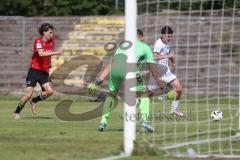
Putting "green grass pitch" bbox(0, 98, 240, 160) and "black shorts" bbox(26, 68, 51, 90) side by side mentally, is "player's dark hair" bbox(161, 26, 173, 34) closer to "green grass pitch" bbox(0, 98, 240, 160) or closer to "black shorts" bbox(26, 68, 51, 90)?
"green grass pitch" bbox(0, 98, 240, 160)

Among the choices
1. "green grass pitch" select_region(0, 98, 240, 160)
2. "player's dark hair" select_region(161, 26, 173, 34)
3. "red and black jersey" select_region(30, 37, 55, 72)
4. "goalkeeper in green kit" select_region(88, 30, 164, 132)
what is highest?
"player's dark hair" select_region(161, 26, 173, 34)

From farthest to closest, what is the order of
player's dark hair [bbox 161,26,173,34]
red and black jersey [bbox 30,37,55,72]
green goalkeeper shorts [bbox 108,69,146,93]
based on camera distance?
red and black jersey [bbox 30,37,55,72], player's dark hair [bbox 161,26,173,34], green goalkeeper shorts [bbox 108,69,146,93]

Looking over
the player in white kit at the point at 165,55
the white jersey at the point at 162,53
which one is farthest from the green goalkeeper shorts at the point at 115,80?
the white jersey at the point at 162,53

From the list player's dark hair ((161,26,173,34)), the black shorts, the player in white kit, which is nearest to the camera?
player's dark hair ((161,26,173,34))

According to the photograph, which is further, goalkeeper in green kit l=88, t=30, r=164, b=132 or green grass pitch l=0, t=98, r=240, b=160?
goalkeeper in green kit l=88, t=30, r=164, b=132

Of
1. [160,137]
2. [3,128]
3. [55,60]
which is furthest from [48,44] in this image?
[55,60]

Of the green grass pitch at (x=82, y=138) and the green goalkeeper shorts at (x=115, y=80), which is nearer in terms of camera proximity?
the green grass pitch at (x=82, y=138)

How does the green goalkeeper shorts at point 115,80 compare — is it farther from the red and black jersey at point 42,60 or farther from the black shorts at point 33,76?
the black shorts at point 33,76

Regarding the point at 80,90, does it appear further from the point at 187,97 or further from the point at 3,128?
the point at 3,128

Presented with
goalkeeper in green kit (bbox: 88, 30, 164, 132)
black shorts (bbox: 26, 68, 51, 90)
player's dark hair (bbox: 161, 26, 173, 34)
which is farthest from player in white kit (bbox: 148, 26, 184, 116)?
black shorts (bbox: 26, 68, 51, 90)

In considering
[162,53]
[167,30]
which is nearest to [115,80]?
[167,30]

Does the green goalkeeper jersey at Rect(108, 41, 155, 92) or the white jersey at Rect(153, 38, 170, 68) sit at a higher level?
the white jersey at Rect(153, 38, 170, 68)

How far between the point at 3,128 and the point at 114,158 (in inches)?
190

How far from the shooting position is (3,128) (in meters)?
13.2
